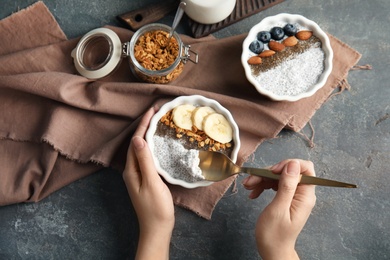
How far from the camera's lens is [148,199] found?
3.84ft

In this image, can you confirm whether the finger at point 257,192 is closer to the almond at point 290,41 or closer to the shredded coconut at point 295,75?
the shredded coconut at point 295,75

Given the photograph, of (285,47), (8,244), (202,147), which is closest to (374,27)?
(285,47)

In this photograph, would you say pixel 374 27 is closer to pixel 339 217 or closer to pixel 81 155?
pixel 339 217

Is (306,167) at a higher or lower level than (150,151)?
lower

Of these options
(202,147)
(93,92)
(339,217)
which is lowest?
(339,217)

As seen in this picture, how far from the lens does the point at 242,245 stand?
1.29 m

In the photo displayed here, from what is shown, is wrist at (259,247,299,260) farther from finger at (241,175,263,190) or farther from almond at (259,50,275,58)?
almond at (259,50,275,58)

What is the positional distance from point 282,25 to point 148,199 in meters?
0.61

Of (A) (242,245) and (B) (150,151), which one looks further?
(A) (242,245)

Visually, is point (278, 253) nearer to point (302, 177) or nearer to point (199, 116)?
point (302, 177)

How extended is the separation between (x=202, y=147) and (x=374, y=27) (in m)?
0.64

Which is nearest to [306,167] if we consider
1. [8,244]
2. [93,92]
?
[93,92]

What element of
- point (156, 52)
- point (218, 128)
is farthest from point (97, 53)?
point (218, 128)

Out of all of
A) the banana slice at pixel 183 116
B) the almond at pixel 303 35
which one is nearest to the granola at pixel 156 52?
the banana slice at pixel 183 116
